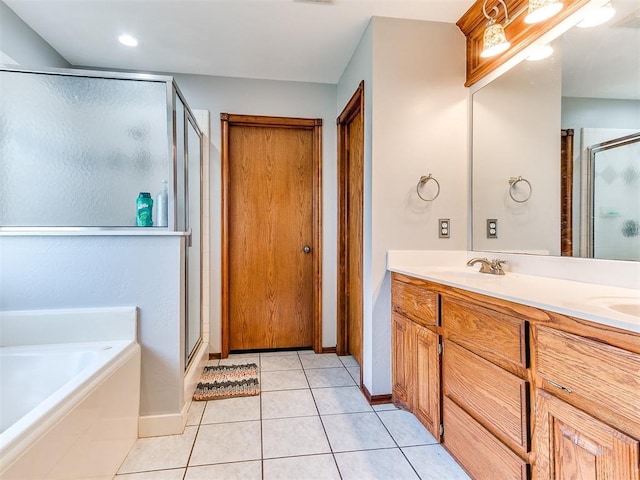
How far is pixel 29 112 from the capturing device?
178cm

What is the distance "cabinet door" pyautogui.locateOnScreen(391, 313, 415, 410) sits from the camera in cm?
180

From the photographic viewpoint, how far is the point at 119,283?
1.74 meters

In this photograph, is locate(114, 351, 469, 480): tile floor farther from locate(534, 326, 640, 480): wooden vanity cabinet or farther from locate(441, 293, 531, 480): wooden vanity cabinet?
locate(534, 326, 640, 480): wooden vanity cabinet

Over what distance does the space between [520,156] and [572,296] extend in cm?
99

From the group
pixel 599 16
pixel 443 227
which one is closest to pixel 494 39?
pixel 599 16

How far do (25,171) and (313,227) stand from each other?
1.95 metres

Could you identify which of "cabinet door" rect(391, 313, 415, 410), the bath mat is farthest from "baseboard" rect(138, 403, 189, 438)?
"cabinet door" rect(391, 313, 415, 410)

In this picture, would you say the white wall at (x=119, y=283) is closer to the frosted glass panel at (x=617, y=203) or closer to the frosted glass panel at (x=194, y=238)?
the frosted glass panel at (x=194, y=238)

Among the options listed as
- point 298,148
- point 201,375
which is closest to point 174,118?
point 298,148

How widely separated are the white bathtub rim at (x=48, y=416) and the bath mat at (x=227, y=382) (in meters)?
0.79

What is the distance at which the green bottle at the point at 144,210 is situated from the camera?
1.86m

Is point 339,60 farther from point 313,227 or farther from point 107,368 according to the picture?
point 107,368

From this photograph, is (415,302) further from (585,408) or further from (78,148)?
(78,148)

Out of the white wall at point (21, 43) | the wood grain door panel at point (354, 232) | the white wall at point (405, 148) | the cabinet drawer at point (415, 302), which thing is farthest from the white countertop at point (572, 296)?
the white wall at point (21, 43)
